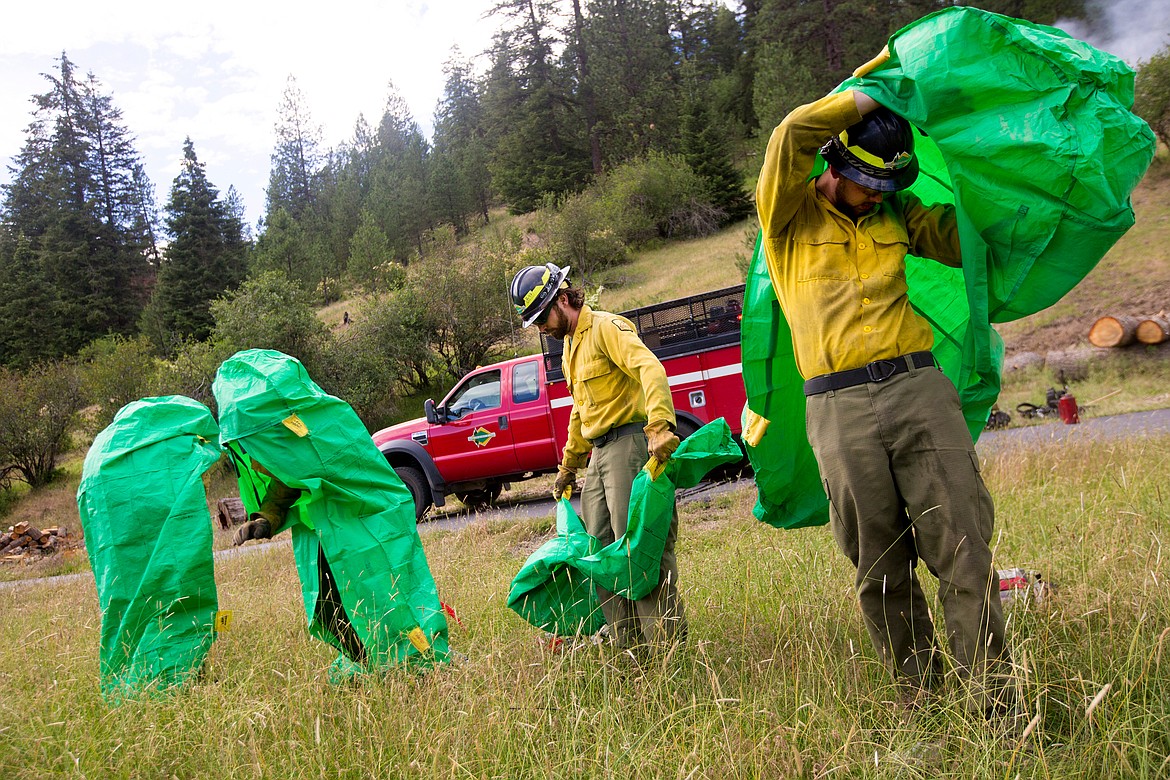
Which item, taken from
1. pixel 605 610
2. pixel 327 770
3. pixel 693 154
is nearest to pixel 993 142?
pixel 605 610

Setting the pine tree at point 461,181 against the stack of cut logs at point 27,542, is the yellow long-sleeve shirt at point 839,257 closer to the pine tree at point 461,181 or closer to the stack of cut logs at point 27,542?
A: the stack of cut logs at point 27,542

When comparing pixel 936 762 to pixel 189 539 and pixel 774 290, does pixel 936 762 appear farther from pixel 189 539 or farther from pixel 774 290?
pixel 189 539

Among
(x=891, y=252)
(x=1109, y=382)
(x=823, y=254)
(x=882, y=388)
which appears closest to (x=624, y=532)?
(x=882, y=388)

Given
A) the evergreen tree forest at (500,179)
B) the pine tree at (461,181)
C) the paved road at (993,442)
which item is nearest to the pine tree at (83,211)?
the evergreen tree forest at (500,179)

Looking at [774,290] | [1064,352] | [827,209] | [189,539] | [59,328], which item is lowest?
[1064,352]

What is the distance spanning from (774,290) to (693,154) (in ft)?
123

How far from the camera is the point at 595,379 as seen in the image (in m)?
3.85

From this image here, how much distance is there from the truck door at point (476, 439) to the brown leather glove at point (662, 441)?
7849mm

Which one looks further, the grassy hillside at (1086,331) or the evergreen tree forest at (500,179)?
the evergreen tree forest at (500,179)

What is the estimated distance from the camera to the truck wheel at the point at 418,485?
36.7 feet

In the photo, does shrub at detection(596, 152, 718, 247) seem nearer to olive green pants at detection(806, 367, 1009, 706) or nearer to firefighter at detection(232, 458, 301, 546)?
firefighter at detection(232, 458, 301, 546)

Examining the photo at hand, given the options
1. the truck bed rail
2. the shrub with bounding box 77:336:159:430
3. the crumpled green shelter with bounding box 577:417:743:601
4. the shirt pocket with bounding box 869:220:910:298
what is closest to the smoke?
the truck bed rail

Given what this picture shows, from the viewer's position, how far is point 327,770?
259cm

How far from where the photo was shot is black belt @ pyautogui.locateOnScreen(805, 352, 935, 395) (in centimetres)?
251
